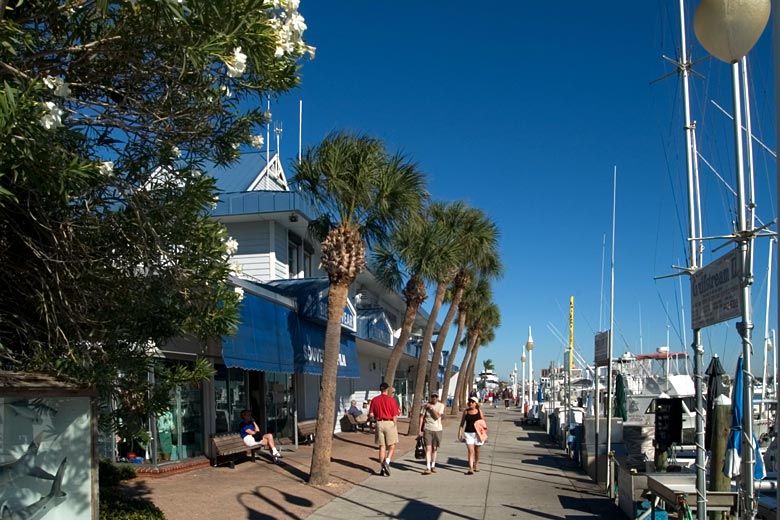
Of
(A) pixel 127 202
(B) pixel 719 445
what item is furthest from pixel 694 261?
(A) pixel 127 202

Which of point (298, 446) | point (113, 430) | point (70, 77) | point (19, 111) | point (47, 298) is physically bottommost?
point (298, 446)

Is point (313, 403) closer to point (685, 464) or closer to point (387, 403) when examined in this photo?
point (387, 403)

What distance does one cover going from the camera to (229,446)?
15672 millimetres

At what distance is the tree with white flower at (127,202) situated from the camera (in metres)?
5.37

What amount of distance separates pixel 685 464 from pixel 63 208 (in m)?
12.6

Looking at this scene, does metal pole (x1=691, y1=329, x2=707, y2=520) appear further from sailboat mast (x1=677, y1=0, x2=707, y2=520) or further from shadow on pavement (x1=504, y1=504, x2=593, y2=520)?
shadow on pavement (x1=504, y1=504, x2=593, y2=520)

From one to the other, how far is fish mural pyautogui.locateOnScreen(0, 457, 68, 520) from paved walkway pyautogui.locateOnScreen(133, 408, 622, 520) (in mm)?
4519

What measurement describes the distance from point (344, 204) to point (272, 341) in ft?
12.3

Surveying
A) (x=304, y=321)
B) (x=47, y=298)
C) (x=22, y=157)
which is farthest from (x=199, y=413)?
(x=22, y=157)

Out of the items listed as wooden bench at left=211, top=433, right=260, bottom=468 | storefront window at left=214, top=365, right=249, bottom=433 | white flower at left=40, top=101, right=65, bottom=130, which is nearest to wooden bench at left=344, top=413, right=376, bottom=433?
storefront window at left=214, top=365, right=249, bottom=433

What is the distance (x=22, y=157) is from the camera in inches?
171

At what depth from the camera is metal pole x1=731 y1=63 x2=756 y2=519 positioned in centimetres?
608

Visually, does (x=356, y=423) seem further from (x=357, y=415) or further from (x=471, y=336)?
(x=471, y=336)

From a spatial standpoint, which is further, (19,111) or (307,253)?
(307,253)
